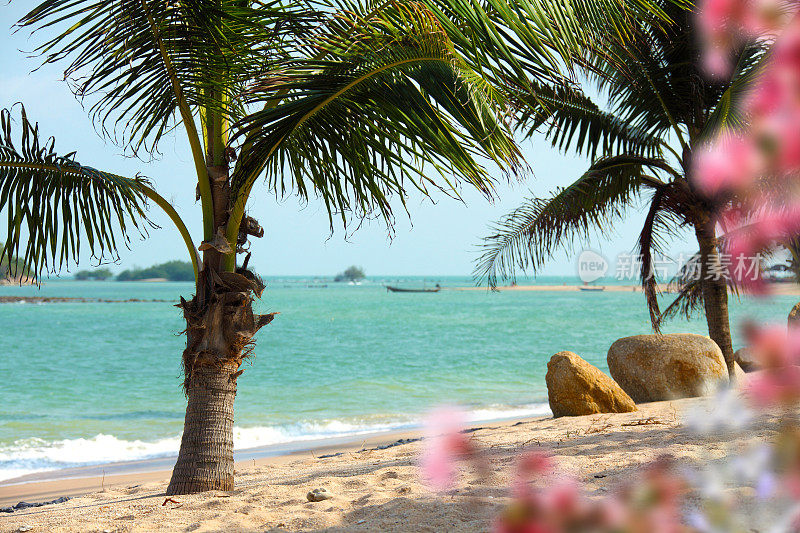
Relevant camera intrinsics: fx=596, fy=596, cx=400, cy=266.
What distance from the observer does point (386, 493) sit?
11.4 ft

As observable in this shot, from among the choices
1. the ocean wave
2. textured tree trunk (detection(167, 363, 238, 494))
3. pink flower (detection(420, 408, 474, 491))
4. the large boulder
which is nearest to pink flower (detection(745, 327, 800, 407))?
pink flower (detection(420, 408, 474, 491))

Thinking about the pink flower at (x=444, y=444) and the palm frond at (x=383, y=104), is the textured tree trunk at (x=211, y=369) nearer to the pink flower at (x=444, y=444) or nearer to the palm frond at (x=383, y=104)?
the palm frond at (x=383, y=104)

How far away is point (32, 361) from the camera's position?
18.6m

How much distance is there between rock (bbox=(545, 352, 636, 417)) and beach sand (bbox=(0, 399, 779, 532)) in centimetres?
85

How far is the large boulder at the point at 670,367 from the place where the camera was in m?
6.75

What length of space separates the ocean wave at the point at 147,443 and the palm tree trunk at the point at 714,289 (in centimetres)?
297

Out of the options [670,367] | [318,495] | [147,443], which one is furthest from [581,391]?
[147,443]

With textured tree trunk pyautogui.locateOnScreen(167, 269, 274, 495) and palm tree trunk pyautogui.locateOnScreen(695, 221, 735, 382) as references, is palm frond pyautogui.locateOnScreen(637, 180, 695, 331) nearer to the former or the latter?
palm tree trunk pyautogui.locateOnScreen(695, 221, 735, 382)

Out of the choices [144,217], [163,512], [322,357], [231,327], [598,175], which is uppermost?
[598,175]

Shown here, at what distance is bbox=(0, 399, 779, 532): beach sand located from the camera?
301 cm

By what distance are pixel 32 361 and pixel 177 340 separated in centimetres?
681

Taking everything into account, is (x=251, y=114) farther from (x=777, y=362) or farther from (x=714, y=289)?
(x=714, y=289)

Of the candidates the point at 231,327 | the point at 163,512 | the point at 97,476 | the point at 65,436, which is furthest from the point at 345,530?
the point at 65,436

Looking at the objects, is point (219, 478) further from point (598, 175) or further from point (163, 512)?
point (598, 175)
